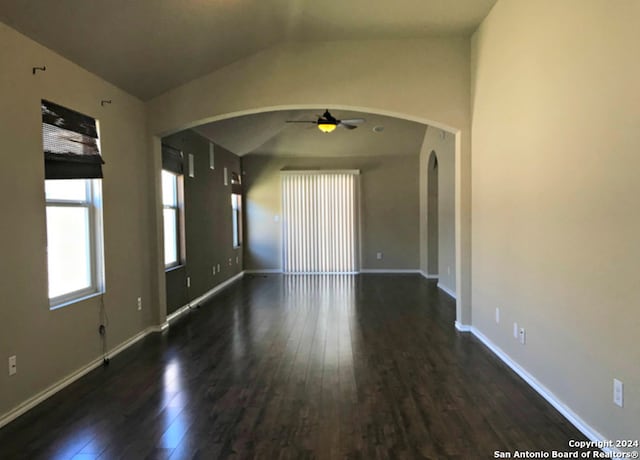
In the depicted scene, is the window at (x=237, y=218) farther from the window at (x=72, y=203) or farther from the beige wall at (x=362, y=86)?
the window at (x=72, y=203)

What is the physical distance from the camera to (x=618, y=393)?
7.30ft

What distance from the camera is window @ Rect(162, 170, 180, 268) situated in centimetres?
558

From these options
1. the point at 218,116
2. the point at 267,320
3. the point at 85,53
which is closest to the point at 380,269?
the point at 267,320

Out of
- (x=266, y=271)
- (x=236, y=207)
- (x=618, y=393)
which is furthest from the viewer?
(x=266, y=271)

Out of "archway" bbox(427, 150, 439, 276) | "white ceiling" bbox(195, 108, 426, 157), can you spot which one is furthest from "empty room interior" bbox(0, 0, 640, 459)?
"archway" bbox(427, 150, 439, 276)

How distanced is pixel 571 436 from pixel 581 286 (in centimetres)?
90

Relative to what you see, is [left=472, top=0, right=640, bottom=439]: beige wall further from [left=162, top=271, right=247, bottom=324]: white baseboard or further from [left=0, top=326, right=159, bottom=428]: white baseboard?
[left=162, top=271, right=247, bottom=324]: white baseboard

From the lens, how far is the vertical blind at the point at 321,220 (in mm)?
9492

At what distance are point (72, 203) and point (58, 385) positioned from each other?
1491 millimetres

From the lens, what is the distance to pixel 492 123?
13.3 feet

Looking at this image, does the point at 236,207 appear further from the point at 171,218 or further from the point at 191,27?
the point at 191,27

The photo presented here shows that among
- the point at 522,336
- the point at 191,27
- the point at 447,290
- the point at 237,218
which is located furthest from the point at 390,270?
the point at 191,27

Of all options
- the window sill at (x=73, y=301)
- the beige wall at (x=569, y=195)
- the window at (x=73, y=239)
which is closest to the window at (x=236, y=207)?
the window at (x=73, y=239)

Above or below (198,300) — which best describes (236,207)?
above
